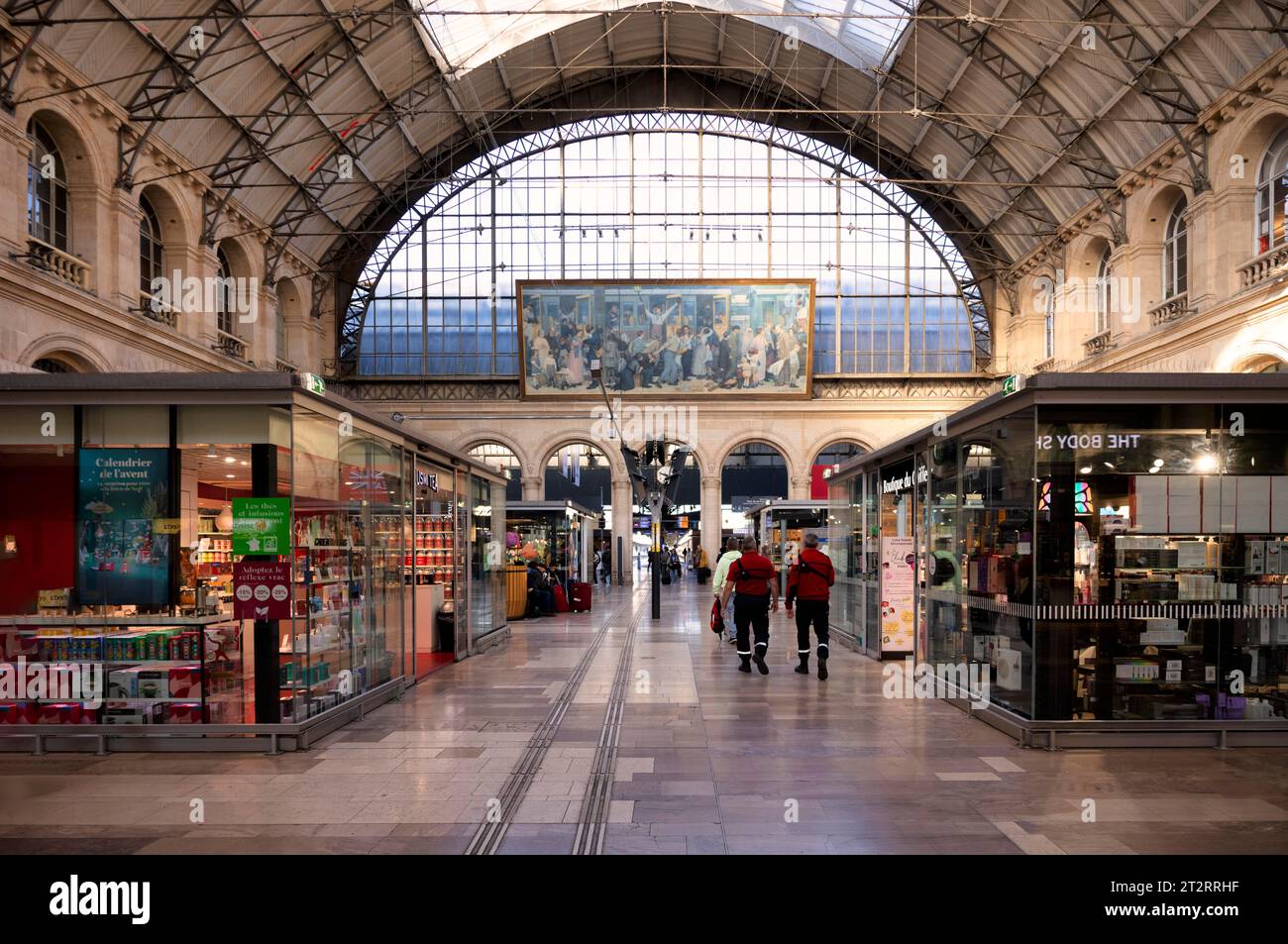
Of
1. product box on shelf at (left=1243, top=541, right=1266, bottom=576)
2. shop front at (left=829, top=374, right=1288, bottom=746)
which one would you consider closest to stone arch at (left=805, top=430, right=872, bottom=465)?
shop front at (left=829, top=374, right=1288, bottom=746)

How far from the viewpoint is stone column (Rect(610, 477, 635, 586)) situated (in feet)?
125

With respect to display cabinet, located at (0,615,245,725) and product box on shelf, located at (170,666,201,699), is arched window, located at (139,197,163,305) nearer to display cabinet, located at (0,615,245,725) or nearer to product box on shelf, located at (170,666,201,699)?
display cabinet, located at (0,615,245,725)

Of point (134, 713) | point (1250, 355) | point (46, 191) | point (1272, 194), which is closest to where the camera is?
point (134, 713)

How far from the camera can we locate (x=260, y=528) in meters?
8.34

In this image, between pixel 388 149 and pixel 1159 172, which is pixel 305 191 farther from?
pixel 1159 172

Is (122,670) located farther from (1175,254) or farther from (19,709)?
(1175,254)

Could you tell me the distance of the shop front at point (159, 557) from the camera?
838 cm

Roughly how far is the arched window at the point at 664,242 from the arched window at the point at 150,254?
1351 centimetres

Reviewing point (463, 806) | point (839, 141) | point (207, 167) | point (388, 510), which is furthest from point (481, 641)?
point (839, 141)

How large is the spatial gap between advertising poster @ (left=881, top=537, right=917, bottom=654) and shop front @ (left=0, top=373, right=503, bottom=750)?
7616 millimetres

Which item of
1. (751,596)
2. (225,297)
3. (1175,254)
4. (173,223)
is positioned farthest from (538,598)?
(1175,254)

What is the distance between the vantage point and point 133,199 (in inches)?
865

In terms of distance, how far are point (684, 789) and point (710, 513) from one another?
101 feet

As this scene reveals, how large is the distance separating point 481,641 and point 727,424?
22996mm
